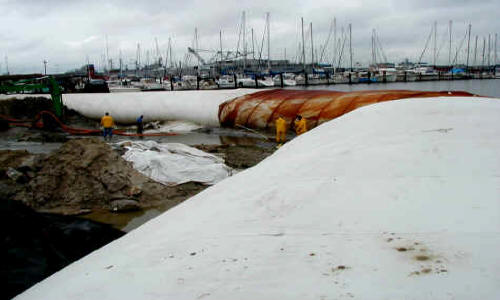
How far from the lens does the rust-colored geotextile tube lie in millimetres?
12289

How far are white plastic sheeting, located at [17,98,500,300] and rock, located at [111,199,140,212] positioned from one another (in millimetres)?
3708

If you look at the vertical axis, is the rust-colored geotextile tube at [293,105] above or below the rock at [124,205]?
above

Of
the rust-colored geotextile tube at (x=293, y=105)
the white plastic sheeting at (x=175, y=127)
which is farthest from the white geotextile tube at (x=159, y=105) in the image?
the rust-colored geotextile tube at (x=293, y=105)

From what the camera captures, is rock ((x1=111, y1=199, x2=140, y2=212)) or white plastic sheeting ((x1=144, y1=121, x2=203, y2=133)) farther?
white plastic sheeting ((x1=144, y1=121, x2=203, y2=133))

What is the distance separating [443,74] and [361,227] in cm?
6775

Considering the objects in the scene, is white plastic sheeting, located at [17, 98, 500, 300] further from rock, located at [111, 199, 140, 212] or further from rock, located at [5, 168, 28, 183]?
rock, located at [5, 168, 28, 183]

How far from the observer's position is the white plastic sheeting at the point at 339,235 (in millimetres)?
1738

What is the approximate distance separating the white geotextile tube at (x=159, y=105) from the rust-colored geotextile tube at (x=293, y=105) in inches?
28.0

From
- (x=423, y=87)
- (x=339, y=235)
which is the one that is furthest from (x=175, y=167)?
(x=423, y=87)

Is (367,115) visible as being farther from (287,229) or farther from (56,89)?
(56,89)

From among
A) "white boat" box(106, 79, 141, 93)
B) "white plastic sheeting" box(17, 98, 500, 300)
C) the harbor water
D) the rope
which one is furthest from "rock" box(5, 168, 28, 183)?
the harbor water

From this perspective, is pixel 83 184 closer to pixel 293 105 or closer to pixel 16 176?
pixel 16 176

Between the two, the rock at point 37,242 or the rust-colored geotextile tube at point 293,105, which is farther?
the rust-colored geotextile tube at point 293,105

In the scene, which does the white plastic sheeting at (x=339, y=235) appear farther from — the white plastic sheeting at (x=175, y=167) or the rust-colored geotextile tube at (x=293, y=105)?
the rust-colored geotextile tube at (x=293, y=105)
